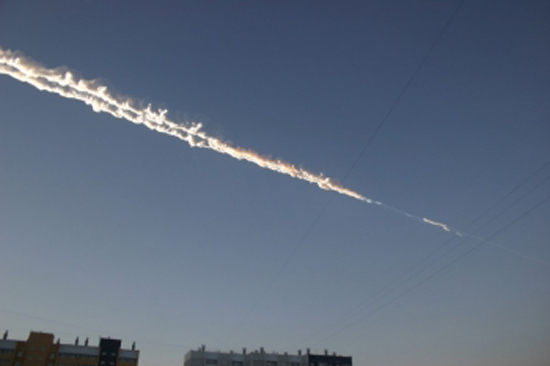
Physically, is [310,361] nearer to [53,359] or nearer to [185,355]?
[185,355]

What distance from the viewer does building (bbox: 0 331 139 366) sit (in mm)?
119056

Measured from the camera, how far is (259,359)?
141 meters

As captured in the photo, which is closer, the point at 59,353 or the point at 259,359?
the point at 59,353

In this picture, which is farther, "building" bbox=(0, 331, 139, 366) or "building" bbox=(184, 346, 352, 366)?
"building" bbox=(184, 346, 352, 366)

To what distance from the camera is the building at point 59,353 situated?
391 feet

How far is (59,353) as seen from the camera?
12388 centimetres

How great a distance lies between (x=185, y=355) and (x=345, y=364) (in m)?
56.4

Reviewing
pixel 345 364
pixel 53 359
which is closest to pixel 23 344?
pixel 53 359

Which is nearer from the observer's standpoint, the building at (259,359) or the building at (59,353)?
the building at (59,353)

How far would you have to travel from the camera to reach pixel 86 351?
414ft

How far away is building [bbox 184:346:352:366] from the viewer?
134375 mm

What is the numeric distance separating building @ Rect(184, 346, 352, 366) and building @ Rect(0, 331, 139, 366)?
63.4 ft

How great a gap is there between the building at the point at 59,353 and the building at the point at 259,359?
19315 mm

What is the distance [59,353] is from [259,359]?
62.0 m
